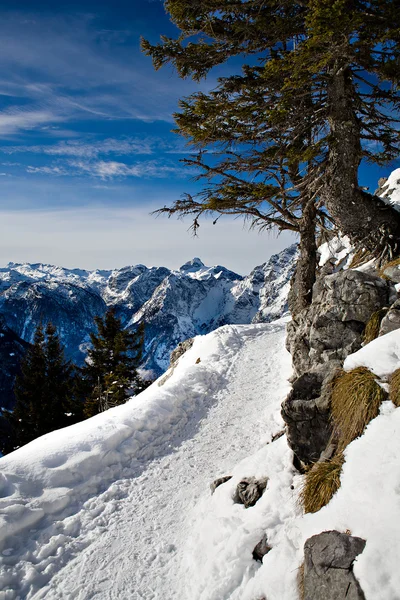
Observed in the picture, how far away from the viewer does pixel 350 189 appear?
9.55 metres

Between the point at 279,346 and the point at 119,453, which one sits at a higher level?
the point at 279,346

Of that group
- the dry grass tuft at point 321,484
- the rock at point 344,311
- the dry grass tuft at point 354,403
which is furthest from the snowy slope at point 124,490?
the rock at point 344,311

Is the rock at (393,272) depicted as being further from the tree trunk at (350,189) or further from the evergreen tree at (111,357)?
the evergreen tree at (111,357)

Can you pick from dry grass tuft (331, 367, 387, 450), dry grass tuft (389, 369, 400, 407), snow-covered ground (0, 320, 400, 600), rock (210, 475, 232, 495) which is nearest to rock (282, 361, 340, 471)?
dry grass tuft (331, 367, 387, 450)

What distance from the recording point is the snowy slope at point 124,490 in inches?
191

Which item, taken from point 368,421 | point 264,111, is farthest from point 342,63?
point 368,421

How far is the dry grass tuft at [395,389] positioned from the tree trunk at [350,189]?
6.85 metres

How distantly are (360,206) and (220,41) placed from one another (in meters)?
6.52

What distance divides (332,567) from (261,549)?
1.47 m

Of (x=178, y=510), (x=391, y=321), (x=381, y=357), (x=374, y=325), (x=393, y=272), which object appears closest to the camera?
(x=381, y=357)

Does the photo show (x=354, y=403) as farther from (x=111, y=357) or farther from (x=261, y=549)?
(x=111, y=357)

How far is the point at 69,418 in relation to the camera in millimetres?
26875

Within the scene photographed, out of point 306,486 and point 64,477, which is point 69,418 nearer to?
point 64,477

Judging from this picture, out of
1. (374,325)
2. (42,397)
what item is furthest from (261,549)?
(42,397)
